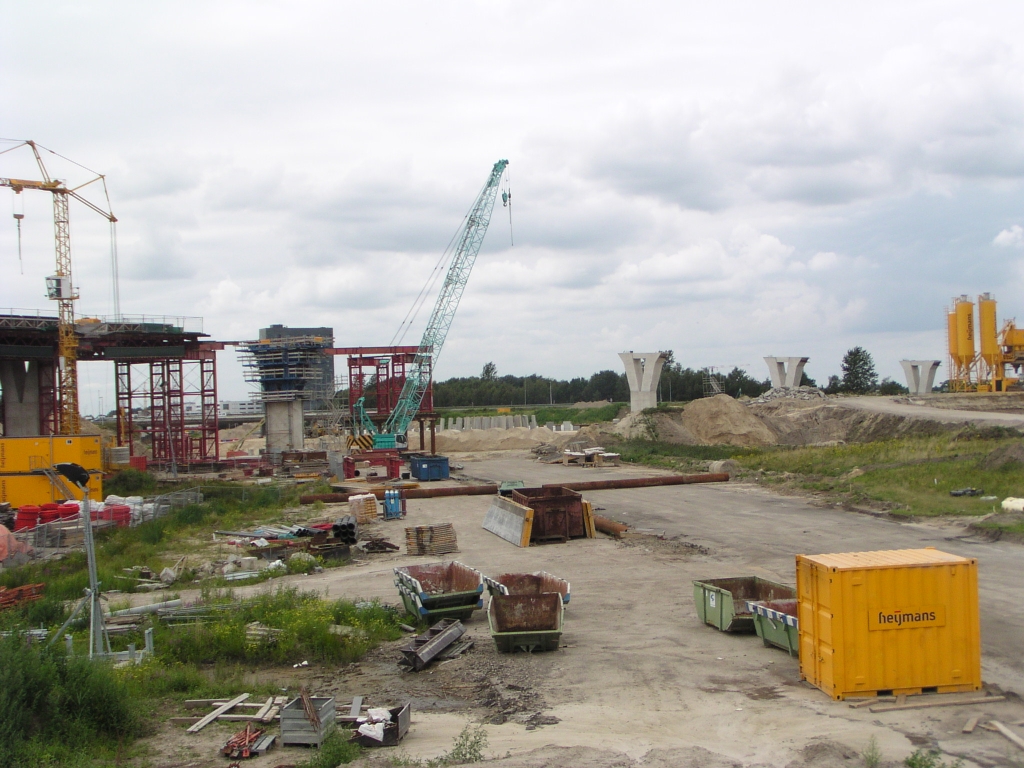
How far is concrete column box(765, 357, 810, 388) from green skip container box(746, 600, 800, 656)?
2927 inches

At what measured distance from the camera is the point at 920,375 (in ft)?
276

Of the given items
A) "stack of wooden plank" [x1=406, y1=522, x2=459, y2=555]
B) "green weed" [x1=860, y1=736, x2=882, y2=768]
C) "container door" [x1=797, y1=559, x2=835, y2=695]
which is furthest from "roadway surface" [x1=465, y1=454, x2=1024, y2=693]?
"stack of wooden plank" [x1=406, y1=522, x2=459, y2=555]

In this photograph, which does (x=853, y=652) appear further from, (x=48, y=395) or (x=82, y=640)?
(x=48, y=395)

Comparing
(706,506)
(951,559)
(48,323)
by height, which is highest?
(48,323)

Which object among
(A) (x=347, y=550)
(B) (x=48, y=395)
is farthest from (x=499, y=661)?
(B) (x=48, y=395)

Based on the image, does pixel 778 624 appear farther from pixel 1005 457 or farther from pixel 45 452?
pixel 45 452

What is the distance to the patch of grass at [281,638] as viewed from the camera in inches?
485

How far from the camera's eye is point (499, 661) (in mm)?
11906

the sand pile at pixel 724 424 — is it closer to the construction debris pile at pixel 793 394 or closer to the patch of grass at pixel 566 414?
the construction debris pile at pixel 793 394

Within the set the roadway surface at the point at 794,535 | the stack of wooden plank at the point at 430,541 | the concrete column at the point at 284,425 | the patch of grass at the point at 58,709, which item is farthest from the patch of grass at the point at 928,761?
the concrete column at the point at 284,425

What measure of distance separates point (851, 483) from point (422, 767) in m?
26.2

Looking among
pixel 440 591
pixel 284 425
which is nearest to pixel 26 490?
pixel 440 591

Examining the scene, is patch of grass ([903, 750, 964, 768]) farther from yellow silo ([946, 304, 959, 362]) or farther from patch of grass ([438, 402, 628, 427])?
patch of grass ([438, 402, 628, 427])

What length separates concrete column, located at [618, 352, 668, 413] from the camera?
2810 inches
